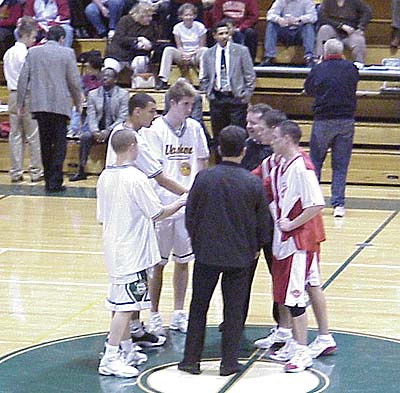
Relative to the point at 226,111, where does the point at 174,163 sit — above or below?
above

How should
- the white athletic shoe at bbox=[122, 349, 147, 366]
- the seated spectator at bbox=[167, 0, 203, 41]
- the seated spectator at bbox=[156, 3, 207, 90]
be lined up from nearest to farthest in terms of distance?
the white athletic shoe at bbox=[122, 349, 147, 366]
the seated spectator at bbox=[156, 3, 207, 90]
the seated spectator at bbox=[167, 0, 203, 41]

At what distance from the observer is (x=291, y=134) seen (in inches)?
242

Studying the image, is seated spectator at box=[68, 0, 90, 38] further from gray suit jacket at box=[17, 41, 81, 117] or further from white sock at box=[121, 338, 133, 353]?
white sock at box=[121, 338, 133, 353]

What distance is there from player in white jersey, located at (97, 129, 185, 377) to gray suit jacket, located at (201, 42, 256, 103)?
24.0 feet

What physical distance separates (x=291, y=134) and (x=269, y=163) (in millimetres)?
423

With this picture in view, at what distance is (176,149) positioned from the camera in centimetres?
697

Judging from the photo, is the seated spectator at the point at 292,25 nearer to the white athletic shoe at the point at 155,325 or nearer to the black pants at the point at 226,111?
the black pants at the point at 226,111

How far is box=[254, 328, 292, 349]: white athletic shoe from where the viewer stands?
6648mm

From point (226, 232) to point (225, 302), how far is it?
0.41m

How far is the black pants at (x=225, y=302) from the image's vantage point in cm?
598

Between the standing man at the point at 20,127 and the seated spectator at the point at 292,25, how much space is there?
3.36m

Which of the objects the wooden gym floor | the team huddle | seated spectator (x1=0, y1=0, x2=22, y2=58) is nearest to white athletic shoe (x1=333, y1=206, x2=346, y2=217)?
the wooden gym floor

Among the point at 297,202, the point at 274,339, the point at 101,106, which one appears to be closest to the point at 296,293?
the point at 297,202

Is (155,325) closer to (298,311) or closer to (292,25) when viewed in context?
(298,311)
